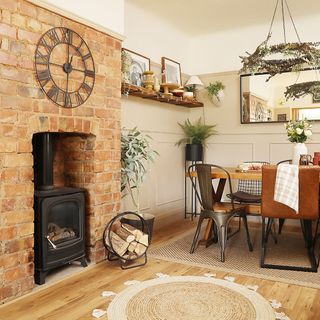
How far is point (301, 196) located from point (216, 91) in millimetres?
2528

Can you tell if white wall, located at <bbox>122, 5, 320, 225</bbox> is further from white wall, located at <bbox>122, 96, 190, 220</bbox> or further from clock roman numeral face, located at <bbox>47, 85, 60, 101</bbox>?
clock roman numeral face, located at <bbox>47, 85, 60, 101</bbox>

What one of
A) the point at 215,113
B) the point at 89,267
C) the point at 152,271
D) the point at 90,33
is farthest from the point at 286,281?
the point at 215,113

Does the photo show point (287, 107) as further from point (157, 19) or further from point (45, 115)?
point (45, 115)

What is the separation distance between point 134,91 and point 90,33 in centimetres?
102

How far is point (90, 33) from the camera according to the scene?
3.10 meters

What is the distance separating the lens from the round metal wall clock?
270cm

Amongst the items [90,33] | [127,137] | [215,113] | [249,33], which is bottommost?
[127,137]

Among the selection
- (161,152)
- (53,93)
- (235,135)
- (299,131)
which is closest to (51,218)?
(53,93)

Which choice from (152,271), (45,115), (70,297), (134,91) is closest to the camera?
(70,297)

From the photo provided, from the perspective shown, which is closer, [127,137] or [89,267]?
[89,267]

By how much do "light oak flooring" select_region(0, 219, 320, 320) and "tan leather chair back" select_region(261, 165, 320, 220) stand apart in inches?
23.8

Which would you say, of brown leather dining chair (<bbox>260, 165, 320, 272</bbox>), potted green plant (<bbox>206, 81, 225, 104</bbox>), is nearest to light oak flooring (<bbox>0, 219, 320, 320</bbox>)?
brown leather dining chair (<bbox>260, 165, 320, 272</bbox>)

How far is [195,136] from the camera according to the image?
5.26m

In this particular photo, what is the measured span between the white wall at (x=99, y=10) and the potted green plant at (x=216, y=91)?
213 centimetres
